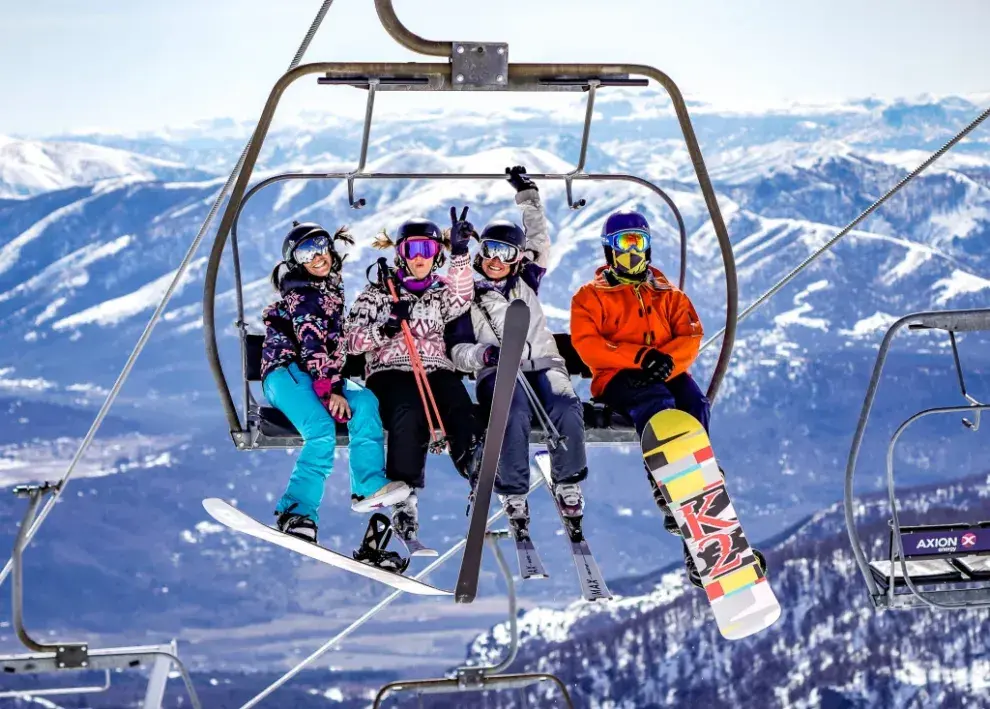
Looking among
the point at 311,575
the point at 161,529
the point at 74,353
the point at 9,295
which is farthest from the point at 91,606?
the point at 9,295

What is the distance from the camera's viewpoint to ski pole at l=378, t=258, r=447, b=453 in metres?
5.03

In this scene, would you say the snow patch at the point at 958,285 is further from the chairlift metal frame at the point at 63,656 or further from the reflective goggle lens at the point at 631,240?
the chairlift metal frame at the point at 63,656

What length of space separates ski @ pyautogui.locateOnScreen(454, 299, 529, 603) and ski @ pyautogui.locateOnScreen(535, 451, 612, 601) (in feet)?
2.01

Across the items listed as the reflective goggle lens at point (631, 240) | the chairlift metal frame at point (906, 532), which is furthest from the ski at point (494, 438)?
the chairlift metal frame at point (906, 532)

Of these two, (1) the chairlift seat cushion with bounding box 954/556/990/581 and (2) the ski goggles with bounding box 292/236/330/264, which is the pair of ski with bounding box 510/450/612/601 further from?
(1) the chairlift seat cushion with bounding box 954/556/990/581

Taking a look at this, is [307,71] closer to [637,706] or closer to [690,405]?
[690,405]

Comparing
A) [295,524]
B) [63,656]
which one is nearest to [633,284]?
[295,524]

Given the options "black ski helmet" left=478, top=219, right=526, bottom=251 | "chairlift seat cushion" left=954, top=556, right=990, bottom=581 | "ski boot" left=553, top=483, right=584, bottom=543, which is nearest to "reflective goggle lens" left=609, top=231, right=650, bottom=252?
"black ski helmet" left=478, top=219, right=526, bottom=251

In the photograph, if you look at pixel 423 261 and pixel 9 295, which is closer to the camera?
pixel 423 261

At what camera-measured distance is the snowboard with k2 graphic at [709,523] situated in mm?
5012

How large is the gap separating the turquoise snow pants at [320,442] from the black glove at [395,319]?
28cm

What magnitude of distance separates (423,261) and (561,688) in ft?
8.13

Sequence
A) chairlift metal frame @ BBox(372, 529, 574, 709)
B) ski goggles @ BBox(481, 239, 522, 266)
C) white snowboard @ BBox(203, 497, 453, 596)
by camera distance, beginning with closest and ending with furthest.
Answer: white snowboard @ BBox(203, 497, 453, 596), ski goggles @ BBox(481, 239, 522, 266), chairlift metal frame @ BBox(372, 529, 574, 709)

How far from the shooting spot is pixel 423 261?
5336 millimetres
